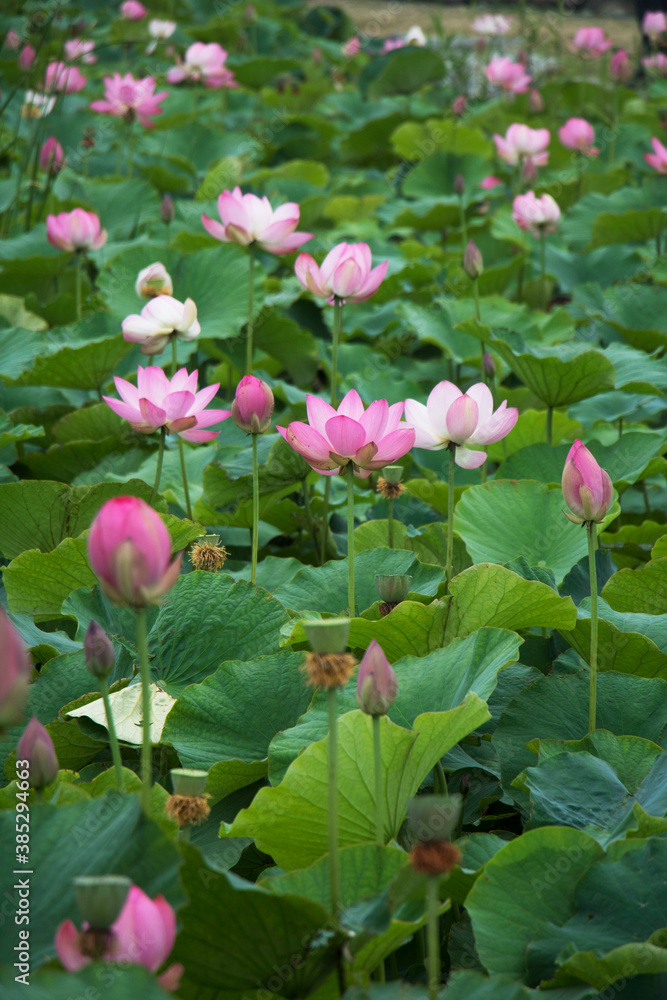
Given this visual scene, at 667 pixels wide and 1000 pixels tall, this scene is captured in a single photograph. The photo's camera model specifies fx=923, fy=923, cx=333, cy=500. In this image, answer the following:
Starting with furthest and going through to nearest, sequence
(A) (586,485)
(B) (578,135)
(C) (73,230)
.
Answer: (B) (578,135)
(C) (73,230)
(A) (586,485)

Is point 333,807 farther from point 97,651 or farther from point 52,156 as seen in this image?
point 52,156

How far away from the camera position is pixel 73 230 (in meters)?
1.94

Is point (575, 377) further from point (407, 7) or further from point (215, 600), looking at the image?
point (407, 7)

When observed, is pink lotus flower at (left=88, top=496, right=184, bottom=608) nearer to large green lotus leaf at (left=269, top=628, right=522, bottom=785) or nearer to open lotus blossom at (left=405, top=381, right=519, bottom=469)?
large green lotus leaf at (left=269, top=628, right=522, bottom=785)

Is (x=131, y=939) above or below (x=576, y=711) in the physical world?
above

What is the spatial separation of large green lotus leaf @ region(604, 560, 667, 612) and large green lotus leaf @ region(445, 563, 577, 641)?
0.20 m

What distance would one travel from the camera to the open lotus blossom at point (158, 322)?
1.36m

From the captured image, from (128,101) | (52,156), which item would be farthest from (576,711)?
(128,101)

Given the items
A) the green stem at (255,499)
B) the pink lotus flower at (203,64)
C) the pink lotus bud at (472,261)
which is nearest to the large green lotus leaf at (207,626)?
the green stem at (255,499)

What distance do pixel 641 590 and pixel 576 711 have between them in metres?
0.28

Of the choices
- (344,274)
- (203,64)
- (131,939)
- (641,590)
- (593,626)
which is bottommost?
(641,590)

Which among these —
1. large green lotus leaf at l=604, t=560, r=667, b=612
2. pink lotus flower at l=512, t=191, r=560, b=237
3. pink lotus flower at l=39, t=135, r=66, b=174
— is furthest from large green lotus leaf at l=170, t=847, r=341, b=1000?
pink lotus flower at l=39, t=135, r=66, b=174

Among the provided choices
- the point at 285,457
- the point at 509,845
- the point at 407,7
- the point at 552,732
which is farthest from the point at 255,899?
the point at 407,7

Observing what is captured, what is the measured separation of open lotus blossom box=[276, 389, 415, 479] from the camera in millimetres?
930
